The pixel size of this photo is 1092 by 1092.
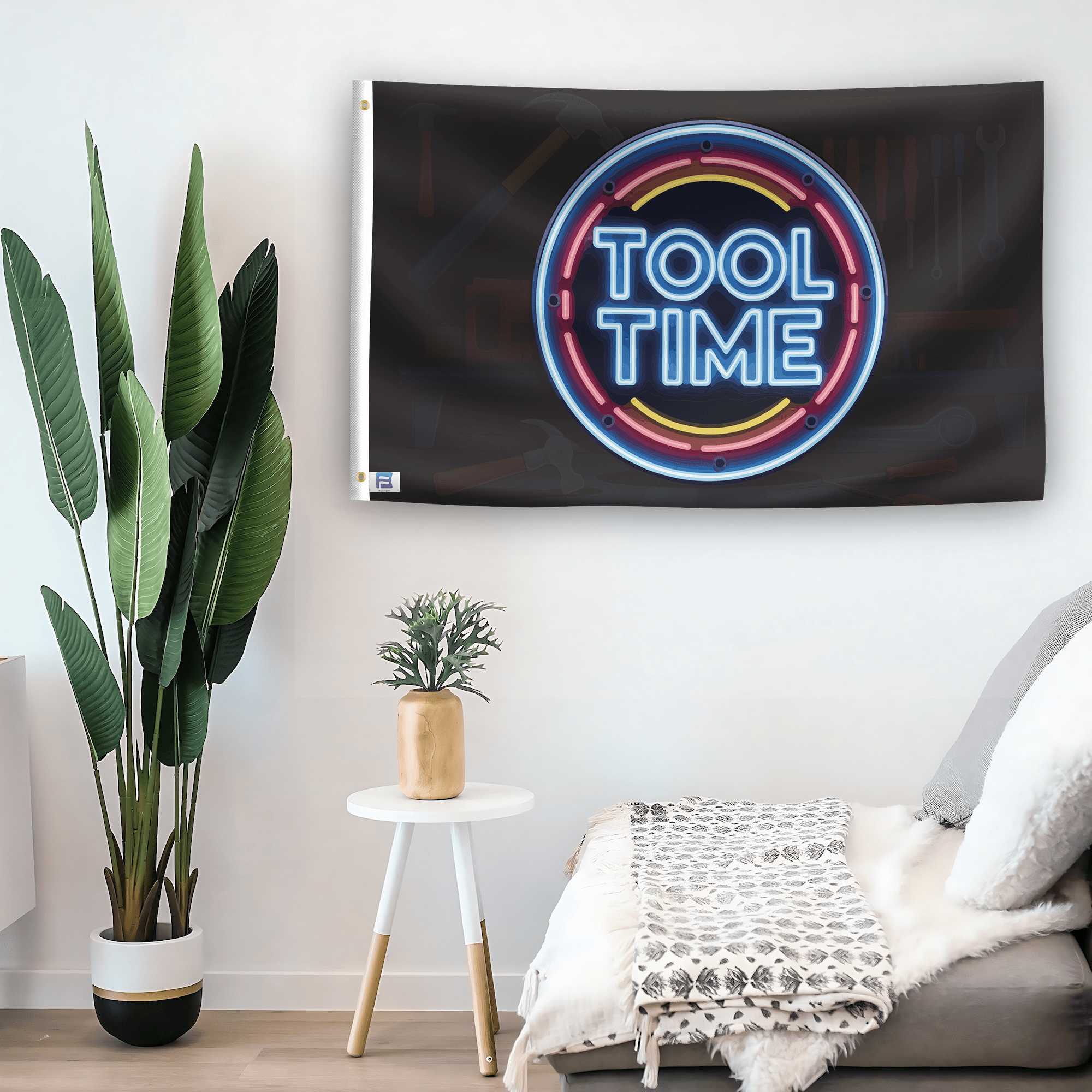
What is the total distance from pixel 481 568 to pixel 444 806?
2.03 ft

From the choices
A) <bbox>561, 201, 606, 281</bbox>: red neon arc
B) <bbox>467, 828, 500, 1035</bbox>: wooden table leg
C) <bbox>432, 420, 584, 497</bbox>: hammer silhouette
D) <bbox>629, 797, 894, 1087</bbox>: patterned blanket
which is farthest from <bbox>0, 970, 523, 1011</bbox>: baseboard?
<bbox>561, 201, 606, 281</bbox>: red neon arc

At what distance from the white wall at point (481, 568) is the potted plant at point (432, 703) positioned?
1.10ft

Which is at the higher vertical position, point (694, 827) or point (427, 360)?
point (427, 360)

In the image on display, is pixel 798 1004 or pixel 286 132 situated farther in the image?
pixel 286 132

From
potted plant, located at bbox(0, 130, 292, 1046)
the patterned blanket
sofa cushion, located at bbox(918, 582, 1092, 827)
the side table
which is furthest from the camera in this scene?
potted plant, located at bbox(0, 130, 292, 1046)

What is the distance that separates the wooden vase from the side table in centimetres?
2

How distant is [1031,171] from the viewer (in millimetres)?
2316

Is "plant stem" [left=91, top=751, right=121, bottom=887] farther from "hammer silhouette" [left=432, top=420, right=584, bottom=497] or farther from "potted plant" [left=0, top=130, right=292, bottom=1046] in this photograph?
"hammer silhouette" [left=432, top=420, right=584, bottom=497]

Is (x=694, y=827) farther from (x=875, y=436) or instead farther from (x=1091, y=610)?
(x=875, y=436)

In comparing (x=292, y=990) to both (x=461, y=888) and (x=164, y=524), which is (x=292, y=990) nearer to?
(x=461, y=888)

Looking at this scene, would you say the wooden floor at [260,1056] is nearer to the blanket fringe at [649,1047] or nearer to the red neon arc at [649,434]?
the blanket fringe at [649,1047]

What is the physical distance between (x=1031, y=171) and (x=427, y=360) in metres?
1.37

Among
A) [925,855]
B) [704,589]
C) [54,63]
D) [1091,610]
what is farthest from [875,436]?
[54,63]

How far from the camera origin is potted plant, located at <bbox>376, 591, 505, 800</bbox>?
6.52 feet
